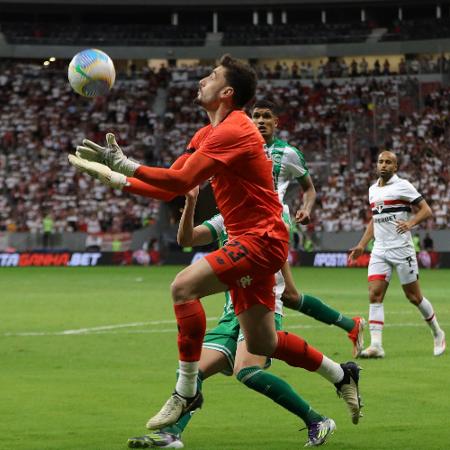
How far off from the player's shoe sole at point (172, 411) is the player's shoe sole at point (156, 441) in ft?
0.41

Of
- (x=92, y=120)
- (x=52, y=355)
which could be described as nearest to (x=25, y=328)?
(x=52, y=355)

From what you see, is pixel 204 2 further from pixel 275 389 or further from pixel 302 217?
pixel 275 389

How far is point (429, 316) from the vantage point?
13.9 m

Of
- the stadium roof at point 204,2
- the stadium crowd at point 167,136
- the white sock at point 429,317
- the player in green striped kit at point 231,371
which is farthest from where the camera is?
the stadium roof at point 204,2

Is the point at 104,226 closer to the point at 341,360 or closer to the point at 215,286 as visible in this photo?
the point at 341,360

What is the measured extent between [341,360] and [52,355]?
144 inches

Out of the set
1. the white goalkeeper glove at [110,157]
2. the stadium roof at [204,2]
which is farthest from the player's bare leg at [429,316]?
the stadium roof at [204,2]

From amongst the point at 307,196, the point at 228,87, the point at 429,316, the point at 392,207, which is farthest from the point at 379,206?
the point at 228,87

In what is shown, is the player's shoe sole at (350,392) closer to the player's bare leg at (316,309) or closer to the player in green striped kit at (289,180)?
the player in green striped kit at (289,180)

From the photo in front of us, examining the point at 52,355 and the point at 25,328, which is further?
the point at 25,328

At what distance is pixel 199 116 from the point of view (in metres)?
54.1

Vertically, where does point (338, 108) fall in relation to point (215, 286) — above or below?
below

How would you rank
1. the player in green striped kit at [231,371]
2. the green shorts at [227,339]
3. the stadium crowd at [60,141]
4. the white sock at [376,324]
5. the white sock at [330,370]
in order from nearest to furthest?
the player in green striped kit at [231,371]
the white sock at [330,370]
the green shorts at [227,339]
the white sock at [376,324]
the stadium crowd at [60,141]

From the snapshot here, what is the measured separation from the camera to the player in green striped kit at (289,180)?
35.0 ft
